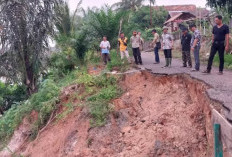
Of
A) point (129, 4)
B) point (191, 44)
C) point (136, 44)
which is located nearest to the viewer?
point (191, 44)

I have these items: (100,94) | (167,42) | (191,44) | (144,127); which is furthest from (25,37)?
(144,127)

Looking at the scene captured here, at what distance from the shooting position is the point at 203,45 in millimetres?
15453

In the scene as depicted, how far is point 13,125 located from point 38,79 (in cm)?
419

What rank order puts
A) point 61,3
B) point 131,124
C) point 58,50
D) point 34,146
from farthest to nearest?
point 58,50
point 61,3
point 34,146
point 131,124

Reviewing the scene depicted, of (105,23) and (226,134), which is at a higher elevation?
(105,23)

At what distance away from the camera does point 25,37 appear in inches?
485

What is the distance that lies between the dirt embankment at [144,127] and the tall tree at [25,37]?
15.5 ft

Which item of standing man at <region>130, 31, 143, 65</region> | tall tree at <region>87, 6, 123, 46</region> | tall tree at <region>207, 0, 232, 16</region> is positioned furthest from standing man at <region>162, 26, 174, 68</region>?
tall tree at <region>207, 0, 232, 16</region>

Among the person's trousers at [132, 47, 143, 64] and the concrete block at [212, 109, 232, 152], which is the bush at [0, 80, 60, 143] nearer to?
the person's trousers at [132, 47, 143, 64]

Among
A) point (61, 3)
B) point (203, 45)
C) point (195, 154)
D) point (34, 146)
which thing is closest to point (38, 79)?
point (61, 3)

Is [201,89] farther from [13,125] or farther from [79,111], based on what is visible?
[13,125]

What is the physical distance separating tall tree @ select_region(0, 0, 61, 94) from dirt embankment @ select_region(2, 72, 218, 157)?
4.71 m

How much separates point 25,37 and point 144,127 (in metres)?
7.64

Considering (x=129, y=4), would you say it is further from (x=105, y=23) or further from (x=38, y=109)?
(x=38, y=109)
